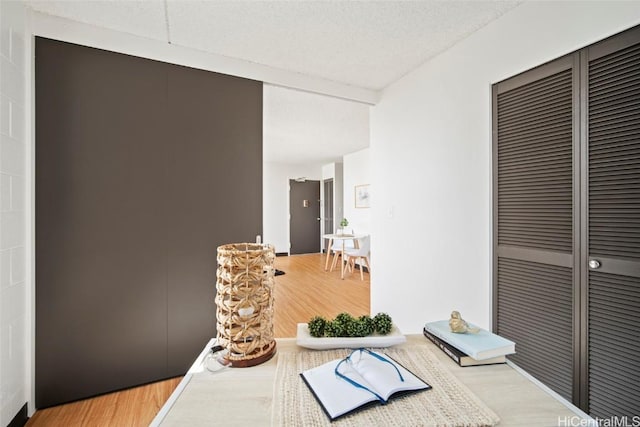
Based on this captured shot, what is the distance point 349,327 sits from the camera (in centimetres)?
107

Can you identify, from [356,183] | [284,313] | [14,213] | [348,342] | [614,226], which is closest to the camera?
[348,342]

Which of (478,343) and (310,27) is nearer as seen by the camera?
(478,343)

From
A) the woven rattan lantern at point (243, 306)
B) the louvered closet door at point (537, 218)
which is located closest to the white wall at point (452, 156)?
the louvered closet door at point (537, 218)

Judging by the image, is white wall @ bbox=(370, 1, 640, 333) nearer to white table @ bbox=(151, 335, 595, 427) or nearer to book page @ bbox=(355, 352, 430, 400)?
white table @ bbox=(151, 335, 595, 427)

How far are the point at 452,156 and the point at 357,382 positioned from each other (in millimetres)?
1878

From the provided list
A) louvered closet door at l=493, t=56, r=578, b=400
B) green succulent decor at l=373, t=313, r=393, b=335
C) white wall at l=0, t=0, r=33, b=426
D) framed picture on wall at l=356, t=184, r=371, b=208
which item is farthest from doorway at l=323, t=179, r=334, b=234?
green succulent decor at l=373, t=313, r=393, b=335

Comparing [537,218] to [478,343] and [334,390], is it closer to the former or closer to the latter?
[478,343]

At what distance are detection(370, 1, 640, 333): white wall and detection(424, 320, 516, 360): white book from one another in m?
1.10

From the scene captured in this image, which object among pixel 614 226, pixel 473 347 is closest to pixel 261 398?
pixel 473 347

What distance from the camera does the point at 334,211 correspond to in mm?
7438

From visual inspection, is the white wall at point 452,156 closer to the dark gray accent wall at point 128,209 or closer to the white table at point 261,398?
the white table at point 261,398

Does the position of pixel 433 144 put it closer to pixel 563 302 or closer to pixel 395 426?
pixel 563 302

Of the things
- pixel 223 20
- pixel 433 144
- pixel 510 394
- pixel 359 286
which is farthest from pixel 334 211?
pixel 510 394

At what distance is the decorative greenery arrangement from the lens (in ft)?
3.47
